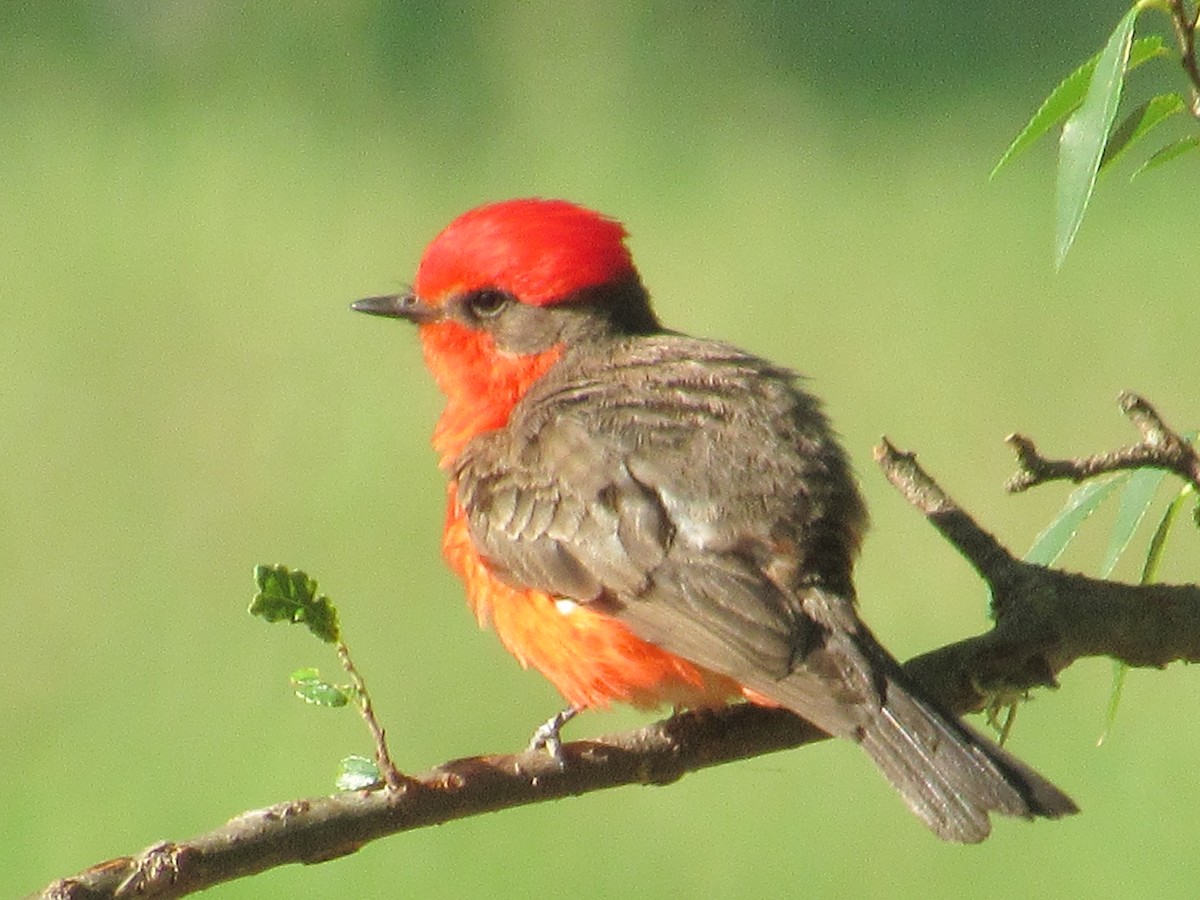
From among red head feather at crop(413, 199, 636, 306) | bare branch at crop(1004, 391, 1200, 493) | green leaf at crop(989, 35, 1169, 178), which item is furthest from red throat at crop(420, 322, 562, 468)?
green leaf at crop(989, 35, 1169, 178)

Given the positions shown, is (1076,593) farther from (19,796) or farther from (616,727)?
(19,796)

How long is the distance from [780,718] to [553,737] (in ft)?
1.88

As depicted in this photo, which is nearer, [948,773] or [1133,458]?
[1133,458]

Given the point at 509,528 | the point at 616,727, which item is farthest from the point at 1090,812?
the point at 509,528

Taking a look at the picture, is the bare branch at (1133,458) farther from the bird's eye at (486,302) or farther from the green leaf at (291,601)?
the bird's eye at (486,302)

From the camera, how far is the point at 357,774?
2.97 m

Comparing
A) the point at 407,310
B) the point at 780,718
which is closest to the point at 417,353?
the point at 407,310

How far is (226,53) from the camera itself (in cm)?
1188

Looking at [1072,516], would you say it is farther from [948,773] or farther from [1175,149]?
[1175,149]

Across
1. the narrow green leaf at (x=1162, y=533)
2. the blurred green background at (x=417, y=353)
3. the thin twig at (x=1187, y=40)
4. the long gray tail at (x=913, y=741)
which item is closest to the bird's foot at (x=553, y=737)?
the long gray tail at (x=913, y=741)

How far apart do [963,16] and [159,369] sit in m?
4.30

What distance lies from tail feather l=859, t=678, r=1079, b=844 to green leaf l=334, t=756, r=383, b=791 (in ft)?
2.83

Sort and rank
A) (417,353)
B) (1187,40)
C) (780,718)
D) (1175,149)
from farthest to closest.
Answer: (417,353) < (780,718) < (1175,149) < (1187,40)

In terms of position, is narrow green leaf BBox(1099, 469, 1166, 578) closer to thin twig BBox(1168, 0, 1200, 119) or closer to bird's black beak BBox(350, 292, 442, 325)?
thin twig BBox(1168, 0, 1200, 119)
